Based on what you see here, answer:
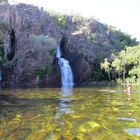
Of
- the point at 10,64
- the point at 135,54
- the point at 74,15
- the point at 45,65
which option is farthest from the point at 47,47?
the point at 74,15

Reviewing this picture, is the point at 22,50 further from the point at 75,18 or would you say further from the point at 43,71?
the point at 75,18

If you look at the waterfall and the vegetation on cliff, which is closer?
the vegetation on cliff

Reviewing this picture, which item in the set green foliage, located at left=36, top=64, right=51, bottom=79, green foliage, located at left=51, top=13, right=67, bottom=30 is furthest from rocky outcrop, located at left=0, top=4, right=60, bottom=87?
green foliage, located at left=51, top=13, right=67, bottom=30

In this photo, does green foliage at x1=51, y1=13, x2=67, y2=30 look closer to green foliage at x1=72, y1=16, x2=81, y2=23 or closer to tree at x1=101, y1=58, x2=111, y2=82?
green foliage at x1=72, y1=16, x2=81, y2=23

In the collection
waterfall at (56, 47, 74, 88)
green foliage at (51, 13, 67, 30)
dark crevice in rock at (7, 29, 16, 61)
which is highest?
green foliage at (51, 13, 67, 30)

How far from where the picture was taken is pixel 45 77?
59.9 meters

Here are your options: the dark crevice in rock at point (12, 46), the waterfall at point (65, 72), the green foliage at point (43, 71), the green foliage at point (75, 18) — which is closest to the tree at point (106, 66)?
the waterfall at point (65, 72)

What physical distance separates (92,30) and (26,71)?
134 feet

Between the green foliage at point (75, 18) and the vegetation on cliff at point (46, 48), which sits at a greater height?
the green foliage at point (75, 18)

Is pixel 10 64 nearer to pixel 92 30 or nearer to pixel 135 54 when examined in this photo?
pixel 135 54

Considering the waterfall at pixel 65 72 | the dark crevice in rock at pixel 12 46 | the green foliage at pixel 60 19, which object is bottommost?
the waterfall at pixel 65 72

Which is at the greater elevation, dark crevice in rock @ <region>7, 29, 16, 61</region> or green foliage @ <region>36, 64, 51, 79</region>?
dark crevice in rock @ <region>7, 29, 16, 61</region>

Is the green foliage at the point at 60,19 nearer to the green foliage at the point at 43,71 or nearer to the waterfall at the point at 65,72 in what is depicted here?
the waterfall at the point at 65,72

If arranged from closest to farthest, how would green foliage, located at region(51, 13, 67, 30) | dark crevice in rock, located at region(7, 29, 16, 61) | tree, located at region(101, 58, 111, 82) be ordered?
dark crevice in rock, located at region(7, 29, 16, 61) → tree, located at region(101, 58, 111, 82) → green foliage, located at region(51, 13, 67, 30)
